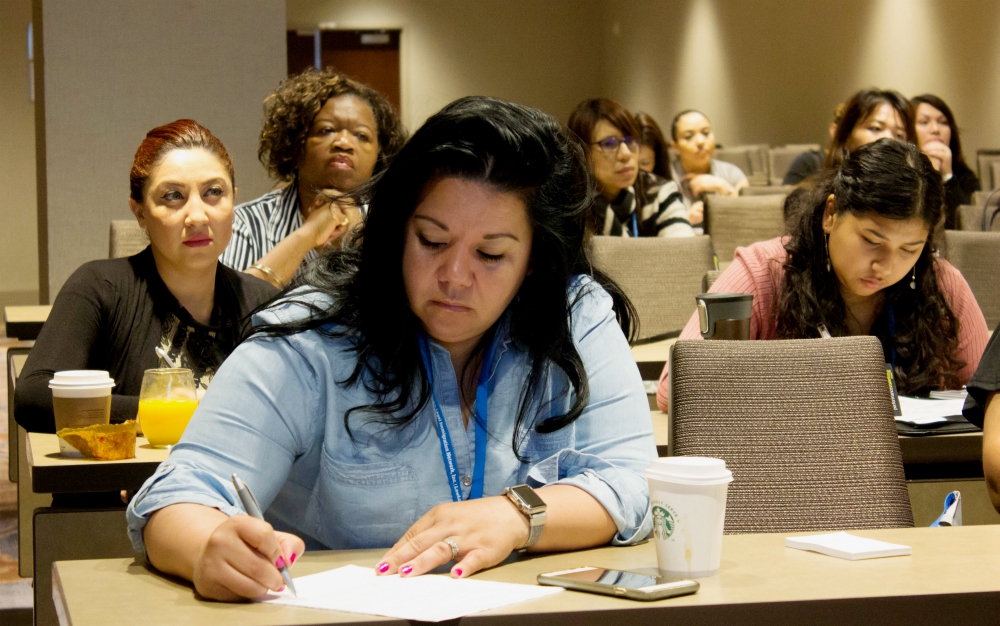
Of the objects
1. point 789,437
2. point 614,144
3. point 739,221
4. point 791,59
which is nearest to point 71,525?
point 789,437

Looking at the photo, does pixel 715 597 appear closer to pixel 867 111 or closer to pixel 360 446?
pixel 360 446

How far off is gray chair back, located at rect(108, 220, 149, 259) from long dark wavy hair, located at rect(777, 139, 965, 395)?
1.93 meters

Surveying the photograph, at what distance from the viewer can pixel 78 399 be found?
1.99 metres

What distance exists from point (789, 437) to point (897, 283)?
0.94 meters

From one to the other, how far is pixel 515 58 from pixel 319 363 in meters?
13.5

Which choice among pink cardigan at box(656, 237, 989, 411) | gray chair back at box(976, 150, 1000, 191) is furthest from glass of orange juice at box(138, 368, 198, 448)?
gray chair back at box(976, 150, 1000, 191)

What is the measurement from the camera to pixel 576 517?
1.32 m

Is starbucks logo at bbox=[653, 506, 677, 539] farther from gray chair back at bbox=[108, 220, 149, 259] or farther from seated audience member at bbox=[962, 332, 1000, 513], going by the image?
gray chair back at bbox=[108, 220, 149, 259]

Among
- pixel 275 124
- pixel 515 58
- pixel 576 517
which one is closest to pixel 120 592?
pixel 576 517

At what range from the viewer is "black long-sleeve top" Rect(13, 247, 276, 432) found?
7.34 feet

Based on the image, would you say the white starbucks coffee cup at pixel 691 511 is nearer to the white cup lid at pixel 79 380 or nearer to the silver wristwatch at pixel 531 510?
the silver wristwatch at pixel 531 510

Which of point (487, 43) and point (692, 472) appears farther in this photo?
point (487, 43)

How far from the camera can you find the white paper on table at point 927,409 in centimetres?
221

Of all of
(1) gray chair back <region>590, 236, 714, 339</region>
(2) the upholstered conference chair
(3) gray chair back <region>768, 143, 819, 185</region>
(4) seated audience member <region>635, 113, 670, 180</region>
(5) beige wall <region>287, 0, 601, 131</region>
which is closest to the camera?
(2) the upholstered conference chair
